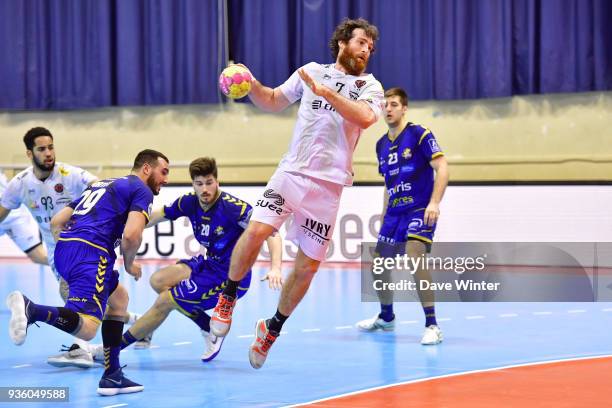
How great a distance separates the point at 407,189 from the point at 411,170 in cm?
18

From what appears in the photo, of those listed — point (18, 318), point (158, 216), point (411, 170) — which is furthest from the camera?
point (411, 170)

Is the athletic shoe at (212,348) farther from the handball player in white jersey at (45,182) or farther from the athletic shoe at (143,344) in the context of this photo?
the handball player in white jersey at (45,182)

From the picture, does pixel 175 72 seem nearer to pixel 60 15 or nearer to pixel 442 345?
pixel 60 15

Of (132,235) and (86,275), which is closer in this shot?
(132,235)

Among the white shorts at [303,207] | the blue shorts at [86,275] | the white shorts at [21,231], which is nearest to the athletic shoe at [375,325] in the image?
the white shorts at [303,207]

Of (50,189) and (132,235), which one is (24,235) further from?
(132,235)

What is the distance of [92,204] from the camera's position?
6.81 metres

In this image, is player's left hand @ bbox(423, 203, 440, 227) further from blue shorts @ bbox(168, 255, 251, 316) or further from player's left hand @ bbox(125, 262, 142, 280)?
player's left hand @ bbox(125, 262, 142, 280)

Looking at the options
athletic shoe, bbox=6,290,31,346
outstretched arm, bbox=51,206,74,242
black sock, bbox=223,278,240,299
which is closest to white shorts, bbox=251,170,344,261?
black sock, bbox=223,278,240,299

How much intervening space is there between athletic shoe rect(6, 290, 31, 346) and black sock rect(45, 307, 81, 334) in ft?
0.75

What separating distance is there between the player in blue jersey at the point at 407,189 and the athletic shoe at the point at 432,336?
0.04 feet

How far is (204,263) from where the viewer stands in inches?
305

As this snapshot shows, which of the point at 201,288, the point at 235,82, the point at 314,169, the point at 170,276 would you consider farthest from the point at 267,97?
the point at 170,276

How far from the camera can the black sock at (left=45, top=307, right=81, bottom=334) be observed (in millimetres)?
6152
